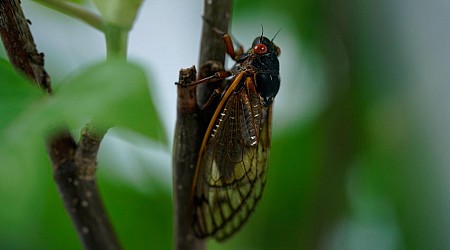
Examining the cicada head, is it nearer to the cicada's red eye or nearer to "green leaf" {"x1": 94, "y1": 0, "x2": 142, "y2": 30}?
the cicada's red eye

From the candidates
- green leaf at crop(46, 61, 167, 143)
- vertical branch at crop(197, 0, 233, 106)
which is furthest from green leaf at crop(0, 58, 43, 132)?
vertical branch at crop(197, 0, 233, 106)

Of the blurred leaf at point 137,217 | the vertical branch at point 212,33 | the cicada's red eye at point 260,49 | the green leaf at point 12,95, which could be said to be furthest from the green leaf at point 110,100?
the blurred leaf at point 137,217

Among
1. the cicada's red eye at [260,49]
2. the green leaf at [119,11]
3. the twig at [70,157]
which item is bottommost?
the twig at [70,157]

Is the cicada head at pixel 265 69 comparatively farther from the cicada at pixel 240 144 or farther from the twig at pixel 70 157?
the twig at pixel 70 157

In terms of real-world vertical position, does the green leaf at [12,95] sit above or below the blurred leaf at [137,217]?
above

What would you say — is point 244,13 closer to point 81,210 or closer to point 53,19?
point 53,19
